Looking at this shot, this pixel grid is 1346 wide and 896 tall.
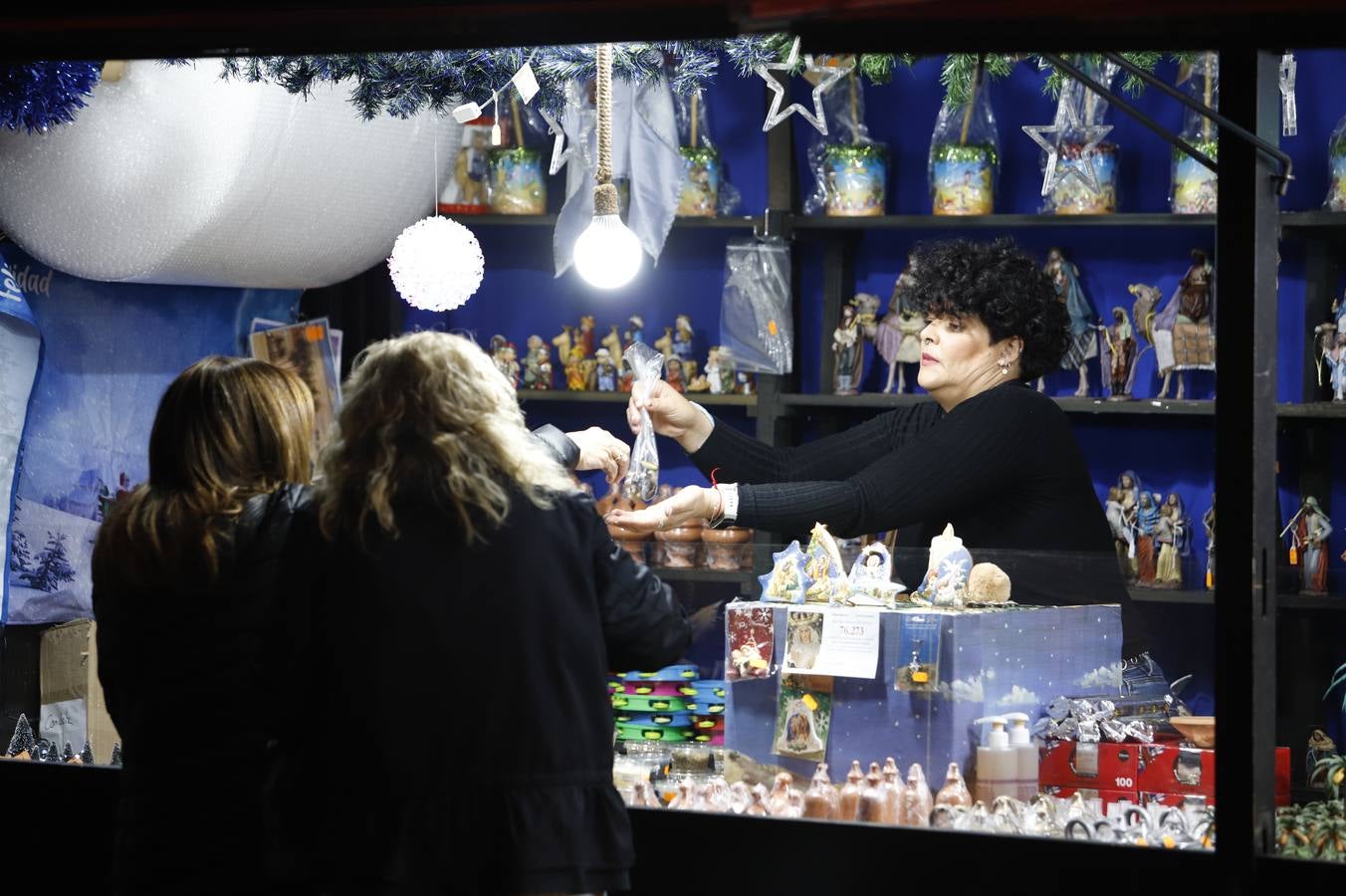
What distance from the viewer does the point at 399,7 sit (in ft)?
7.78

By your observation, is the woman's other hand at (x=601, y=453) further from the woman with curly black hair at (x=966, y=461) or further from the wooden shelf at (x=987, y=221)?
the wooden shelf at (x=987, y=221)

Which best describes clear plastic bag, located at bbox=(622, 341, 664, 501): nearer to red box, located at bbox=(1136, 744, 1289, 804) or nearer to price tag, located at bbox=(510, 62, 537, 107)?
price tag, located at bbox=(510, 62, 537, 107)

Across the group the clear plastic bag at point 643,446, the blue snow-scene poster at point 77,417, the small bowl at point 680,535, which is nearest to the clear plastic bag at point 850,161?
the clear plastic bag at point 643,446

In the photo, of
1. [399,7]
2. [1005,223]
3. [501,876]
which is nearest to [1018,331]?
[1005,223]

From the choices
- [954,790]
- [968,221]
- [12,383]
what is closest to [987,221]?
[968,221]

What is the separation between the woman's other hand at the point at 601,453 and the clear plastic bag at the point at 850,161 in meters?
1.83

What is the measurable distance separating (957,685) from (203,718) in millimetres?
1273

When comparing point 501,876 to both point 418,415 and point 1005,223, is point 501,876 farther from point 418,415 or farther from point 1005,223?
point 1005,223

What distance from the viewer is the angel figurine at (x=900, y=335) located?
4.87 meters

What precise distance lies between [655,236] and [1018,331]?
1.38 metres

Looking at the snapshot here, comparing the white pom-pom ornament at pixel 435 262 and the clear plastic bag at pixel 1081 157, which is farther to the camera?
the clear plastic bag at pixel 1081 157

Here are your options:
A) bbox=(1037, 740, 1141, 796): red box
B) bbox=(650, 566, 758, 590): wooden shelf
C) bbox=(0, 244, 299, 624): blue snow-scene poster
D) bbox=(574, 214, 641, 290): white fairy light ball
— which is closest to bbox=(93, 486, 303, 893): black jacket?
bbox=(650, 566, 758, 590): wooden shelf

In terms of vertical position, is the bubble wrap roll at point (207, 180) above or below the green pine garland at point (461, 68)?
below

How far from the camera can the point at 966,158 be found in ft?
15.5
